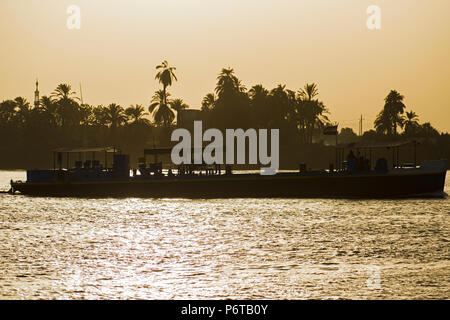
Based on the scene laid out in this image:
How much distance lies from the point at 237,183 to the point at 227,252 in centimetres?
3731

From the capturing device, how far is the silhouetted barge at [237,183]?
2731 inches

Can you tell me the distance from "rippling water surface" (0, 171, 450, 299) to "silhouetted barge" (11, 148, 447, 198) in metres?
5.85

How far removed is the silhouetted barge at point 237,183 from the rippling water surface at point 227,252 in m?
5.85

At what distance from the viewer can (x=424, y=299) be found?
23500 millimetres

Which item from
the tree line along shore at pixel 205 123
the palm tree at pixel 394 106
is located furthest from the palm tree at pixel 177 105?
the palm tree at pixel 394 106

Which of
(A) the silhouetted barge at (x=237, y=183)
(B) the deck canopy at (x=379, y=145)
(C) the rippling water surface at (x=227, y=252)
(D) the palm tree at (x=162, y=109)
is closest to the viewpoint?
(C) the rippling water surface at (x=227, y=252)

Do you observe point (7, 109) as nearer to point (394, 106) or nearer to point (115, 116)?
point (115, 116)

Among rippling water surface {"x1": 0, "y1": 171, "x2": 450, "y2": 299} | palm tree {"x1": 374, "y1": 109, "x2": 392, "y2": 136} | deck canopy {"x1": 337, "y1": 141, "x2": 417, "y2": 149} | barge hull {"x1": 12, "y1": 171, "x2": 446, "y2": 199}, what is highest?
palm tree {"x1": 374, "y1": 109, "x2": 392, "y2": 136}

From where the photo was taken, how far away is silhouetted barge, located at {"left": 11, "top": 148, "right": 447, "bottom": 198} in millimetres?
69375

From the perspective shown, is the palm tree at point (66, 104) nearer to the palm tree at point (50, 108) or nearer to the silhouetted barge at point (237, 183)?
the palm tree at point (50, 108)

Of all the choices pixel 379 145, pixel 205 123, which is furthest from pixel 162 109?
pixel 379 145

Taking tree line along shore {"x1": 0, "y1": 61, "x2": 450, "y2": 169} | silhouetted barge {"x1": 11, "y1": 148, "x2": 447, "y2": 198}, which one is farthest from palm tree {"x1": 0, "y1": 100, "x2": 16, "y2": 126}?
silhouetted barge {"x1": 11, "y1": 148, "x2": 447, "y2": 198}

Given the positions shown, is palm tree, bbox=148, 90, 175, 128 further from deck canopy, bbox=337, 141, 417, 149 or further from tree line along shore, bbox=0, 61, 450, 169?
deck canopy, bbox=337, 141, 417, 149

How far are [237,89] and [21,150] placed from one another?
6889cm
